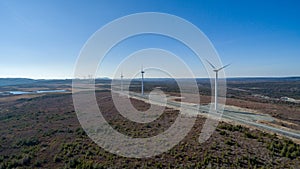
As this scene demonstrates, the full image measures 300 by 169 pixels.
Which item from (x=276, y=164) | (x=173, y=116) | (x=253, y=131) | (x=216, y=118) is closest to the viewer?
(x=276, y=164)

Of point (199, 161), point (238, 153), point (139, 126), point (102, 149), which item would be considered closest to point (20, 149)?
point (102, 149)

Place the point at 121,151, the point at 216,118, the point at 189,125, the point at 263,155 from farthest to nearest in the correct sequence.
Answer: the point at 216,118 → the point at 189,125 → the point at 121,151 → the point at 263,155

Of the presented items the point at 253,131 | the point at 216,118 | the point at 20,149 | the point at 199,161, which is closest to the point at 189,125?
the point at 216,118

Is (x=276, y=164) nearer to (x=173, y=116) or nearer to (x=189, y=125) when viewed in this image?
(x=189, y=125)

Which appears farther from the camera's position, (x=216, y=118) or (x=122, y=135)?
(x=216, y=118)

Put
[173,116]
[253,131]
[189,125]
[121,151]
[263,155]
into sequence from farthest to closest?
1. [173,116]
2. [189,125]
3. [253,131]
4. [121,151]
5. [263,155]

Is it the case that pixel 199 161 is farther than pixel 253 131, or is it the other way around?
pixel 253 131

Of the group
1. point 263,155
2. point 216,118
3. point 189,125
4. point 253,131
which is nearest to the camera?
point 263,155

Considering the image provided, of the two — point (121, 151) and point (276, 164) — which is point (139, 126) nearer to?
point (121, 151)
